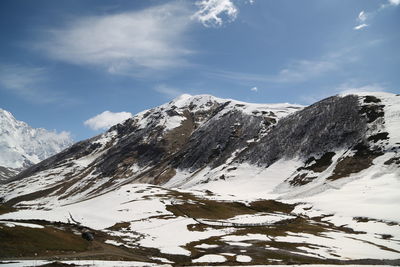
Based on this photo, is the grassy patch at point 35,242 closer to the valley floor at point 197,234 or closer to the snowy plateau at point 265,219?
the valley floor at point 197,234

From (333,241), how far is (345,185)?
7436 cm

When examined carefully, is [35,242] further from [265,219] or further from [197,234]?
[265,219]

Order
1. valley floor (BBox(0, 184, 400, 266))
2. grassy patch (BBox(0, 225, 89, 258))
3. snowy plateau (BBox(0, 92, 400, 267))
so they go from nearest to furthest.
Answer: grassy patch (BBox(0, 225, 89, 258))
valley floor (BBox(0, 184, 400, 266))
snowy plateau (BBox(0, 92, 400, 267))

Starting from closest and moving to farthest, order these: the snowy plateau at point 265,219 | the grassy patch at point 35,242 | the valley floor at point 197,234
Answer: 1. the grassy patch at point 35,242
2. the valley floor at point 197,234
3. the snowy plateau at point 265,219

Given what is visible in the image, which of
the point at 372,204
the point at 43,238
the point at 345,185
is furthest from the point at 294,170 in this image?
the point at 43,238

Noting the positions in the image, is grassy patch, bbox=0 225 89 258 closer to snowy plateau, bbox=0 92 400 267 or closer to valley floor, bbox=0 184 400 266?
valley floor, bbox=0 184 400 266

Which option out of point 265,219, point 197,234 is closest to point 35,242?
point 197,234

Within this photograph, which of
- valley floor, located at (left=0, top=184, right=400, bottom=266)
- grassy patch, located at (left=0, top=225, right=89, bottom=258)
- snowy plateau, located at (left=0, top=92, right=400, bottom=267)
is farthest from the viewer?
snowy plateau, located at (left=0, top=92, right=400, bottom=267)

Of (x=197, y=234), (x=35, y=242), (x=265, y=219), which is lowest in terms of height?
(x=197, y=234)

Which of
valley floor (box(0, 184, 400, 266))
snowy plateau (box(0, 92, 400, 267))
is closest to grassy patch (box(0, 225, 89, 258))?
valley floor (box(0, 184, 400, 266))

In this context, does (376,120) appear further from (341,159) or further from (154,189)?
(154,189)

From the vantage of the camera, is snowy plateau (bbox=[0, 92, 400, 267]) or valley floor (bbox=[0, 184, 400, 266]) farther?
snowy plateau (bbox=[0, 92, 400, 267])

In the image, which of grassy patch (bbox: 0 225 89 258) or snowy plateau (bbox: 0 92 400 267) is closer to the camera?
grassy patch (bbox: 0 225 89 258)

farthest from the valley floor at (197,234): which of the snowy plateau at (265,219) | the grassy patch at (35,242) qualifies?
the snowy plateau at (265,219)
